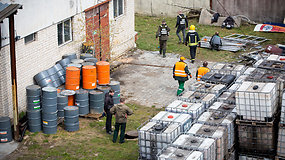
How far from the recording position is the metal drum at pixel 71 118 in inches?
603

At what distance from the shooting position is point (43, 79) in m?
16.3

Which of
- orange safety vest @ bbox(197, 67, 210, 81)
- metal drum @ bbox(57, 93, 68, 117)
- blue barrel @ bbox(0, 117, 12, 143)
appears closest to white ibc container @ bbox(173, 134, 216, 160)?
metal drum @ bbox(57, 93, 68, 117)

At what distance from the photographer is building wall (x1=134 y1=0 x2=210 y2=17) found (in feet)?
102

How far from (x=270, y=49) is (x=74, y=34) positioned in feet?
29.8

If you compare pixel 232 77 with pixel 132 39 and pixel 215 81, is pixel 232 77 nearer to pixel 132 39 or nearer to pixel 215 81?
pixel 215 81

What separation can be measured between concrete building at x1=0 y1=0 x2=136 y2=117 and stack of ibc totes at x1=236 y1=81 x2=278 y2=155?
722 centimetres

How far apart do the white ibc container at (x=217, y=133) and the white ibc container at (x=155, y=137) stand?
492 millimetres

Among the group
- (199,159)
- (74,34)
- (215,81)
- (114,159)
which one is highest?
(74,34)

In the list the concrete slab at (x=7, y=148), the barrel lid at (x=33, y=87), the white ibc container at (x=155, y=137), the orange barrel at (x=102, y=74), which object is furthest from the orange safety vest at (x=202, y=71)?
the concrete slab at (x=7, y=148)

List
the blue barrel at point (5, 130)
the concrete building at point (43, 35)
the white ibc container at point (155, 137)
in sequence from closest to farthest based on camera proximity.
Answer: the white ibc container at point (155, 137) < the blue barrel at point (5, 130) < the concrete building at point (43, 35)

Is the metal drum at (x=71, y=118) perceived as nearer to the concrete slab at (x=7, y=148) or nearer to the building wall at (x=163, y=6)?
the concrete slab at (x=7, y=148)

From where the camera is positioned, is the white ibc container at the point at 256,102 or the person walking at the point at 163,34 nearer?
the white ibc container at the point at 256,102

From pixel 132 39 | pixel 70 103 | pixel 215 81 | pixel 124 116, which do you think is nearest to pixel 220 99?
pixel 215 81

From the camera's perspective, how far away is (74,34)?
19188mm
